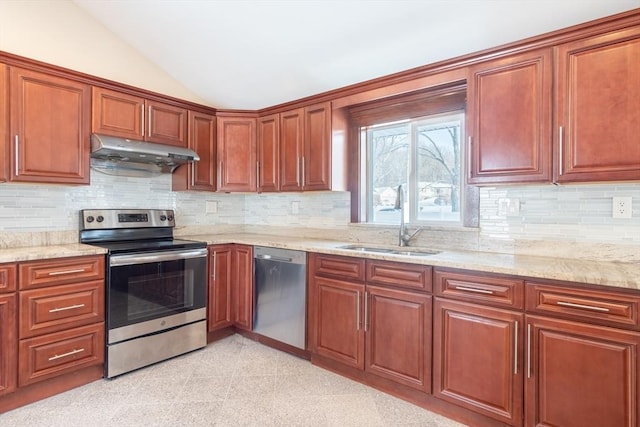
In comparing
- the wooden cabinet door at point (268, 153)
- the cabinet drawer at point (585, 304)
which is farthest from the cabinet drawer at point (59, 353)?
the cabinet drawer at point (585, 304)

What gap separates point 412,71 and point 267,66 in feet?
4.21

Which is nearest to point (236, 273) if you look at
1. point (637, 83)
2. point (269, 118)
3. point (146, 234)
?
point (146, 234)

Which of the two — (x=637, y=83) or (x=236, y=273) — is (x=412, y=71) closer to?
(x=637, y=83)

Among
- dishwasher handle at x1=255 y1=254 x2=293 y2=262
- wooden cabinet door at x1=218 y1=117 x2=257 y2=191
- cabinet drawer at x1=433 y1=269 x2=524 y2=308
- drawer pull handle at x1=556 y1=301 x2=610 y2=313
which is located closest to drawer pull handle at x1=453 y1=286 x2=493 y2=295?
cabinet drawer at x1=433 y1=269 x2=524 y2=308

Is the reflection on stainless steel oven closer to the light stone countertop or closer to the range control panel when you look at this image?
the range control panel

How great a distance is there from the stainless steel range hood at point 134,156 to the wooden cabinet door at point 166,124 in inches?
4.6

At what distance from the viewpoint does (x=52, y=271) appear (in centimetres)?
215

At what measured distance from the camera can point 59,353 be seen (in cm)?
218

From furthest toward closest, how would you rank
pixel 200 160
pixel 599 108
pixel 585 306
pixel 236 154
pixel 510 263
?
pixel 236 154, pixel 200 160, pixel 510 263, pixel 599 108, pixel 585 306

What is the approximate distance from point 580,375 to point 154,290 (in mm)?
2634

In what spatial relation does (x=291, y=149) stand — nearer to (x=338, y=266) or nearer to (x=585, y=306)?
(x=338, y=266)

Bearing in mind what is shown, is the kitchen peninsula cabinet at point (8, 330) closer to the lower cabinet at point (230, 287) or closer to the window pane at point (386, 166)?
the lower cabinet at point (230, 287)

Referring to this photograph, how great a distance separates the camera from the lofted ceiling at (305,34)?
1979 millimetres

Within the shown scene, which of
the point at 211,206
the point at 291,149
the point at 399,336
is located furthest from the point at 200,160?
the point at 399,336
